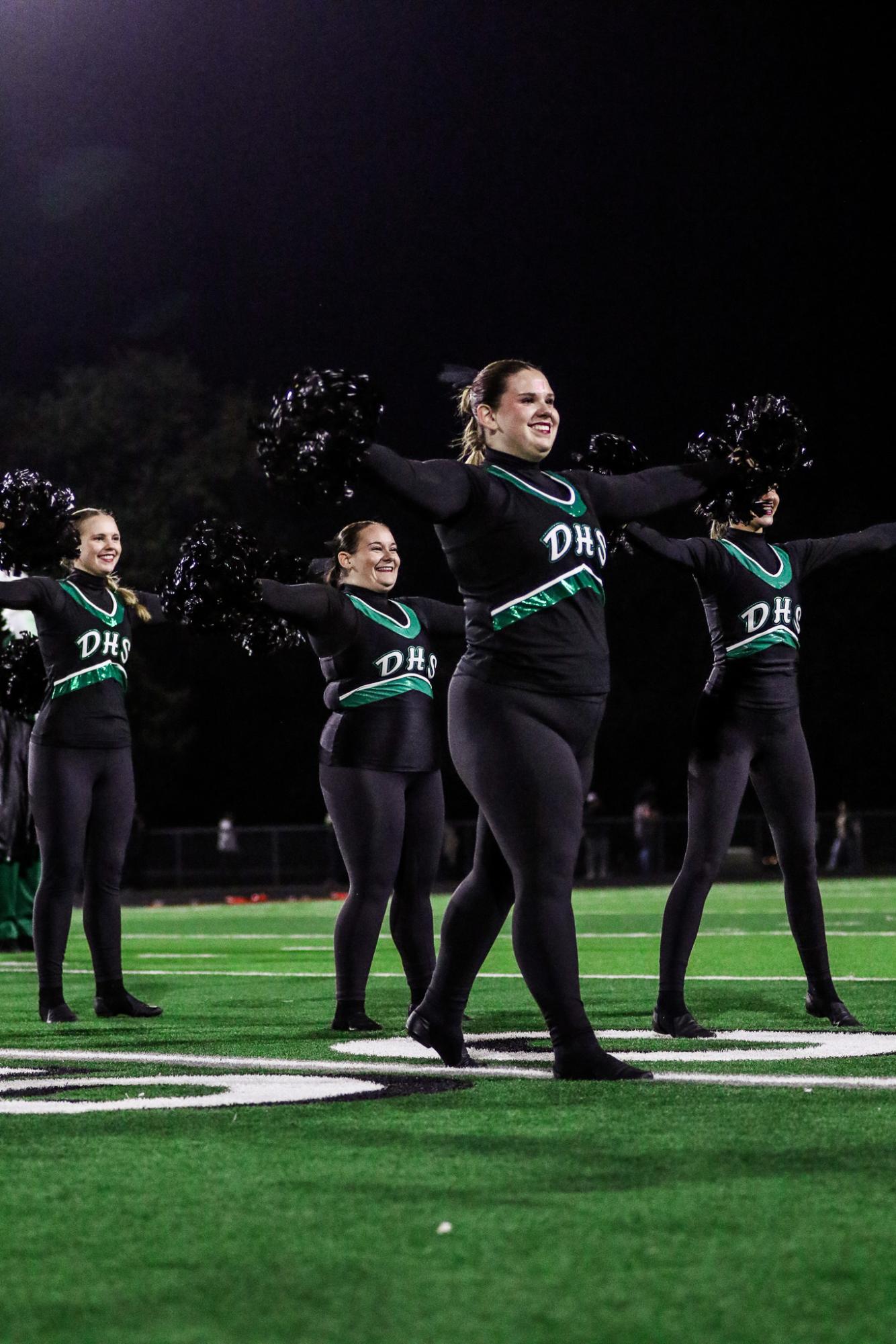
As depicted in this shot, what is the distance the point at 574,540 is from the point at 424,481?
1.81 ft

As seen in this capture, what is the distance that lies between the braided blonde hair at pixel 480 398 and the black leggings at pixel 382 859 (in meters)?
1.97

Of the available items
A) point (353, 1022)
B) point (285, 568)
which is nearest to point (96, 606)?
point (285, 568)

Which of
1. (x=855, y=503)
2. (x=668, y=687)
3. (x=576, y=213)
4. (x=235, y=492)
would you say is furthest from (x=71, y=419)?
(x=855, y=503)

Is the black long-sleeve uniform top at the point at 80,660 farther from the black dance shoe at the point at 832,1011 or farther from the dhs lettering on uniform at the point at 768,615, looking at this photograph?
the black dance shoe at the point at 832,1011

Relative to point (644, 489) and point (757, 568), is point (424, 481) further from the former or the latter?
point (757, 568)

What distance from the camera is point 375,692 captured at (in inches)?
301

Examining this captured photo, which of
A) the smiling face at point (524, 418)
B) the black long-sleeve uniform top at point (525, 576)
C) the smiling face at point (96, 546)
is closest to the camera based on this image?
the black long-sleeve uniform top at point (525, 576)

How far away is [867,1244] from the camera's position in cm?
308

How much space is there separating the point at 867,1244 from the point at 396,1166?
3.83 ft

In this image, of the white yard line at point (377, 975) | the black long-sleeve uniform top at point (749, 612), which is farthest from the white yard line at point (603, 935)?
the black long-sleeve uniform top at point (749, 612)

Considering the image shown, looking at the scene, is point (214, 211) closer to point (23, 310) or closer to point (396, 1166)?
point (23, 310)

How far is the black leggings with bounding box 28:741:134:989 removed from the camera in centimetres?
823

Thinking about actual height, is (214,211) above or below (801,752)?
above

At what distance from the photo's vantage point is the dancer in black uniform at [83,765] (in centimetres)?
823
